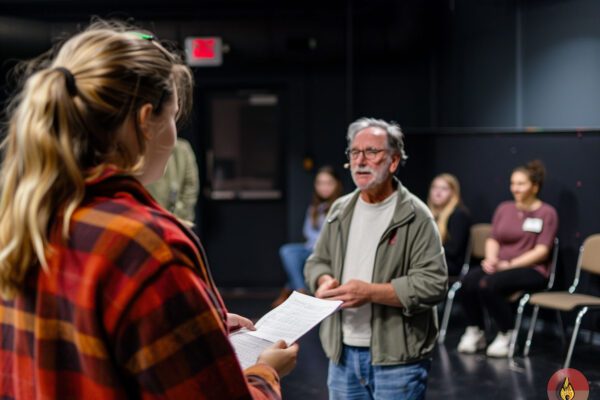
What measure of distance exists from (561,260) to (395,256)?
3892mm

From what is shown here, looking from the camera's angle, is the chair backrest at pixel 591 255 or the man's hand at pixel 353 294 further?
the chair backrest at pixel 591 255

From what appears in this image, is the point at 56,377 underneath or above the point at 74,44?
underneath

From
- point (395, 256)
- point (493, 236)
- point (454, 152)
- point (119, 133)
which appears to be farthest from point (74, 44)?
point (454, 152)

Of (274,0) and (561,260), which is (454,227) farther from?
(274,0)

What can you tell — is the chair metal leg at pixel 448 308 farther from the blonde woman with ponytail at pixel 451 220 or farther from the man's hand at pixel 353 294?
the man's hand at pixel 353 294

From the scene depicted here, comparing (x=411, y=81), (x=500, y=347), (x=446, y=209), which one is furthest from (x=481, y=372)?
(x=411, y=81)

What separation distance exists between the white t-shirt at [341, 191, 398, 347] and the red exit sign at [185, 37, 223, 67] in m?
5.41

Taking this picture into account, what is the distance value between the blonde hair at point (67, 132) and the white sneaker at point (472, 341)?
5.06 m

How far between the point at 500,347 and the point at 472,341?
24 centimetres

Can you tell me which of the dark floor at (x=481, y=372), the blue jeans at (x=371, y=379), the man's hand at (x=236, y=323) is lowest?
the dark floor at (x=481, y=372)

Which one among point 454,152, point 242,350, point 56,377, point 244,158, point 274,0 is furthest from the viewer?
point 244,158

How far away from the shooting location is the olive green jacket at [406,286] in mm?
2688

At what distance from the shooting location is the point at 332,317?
2.85 meters

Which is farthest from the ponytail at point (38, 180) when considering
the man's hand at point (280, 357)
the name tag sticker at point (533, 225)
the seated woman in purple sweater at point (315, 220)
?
the seated woman in purple sweater at point (315, 220)
